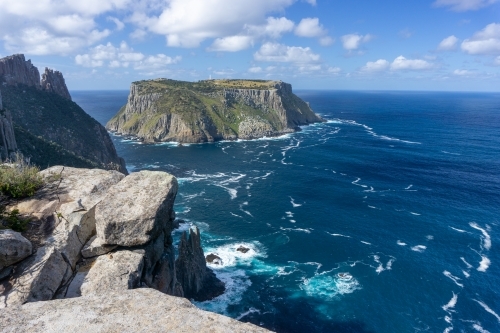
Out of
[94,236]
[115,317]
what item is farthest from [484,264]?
[115,317]

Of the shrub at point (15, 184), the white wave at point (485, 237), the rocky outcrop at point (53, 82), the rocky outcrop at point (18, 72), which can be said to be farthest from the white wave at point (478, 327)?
the rocky outcrop at point (53, 82)

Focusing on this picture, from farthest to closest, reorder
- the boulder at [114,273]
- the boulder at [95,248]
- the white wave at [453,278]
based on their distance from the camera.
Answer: the white wave at [453,278] < the boulder at [95,248] < the boulder at [114,273]

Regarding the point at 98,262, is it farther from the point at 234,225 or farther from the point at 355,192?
the point at 355,192

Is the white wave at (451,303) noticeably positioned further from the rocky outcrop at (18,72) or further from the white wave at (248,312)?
the rocky outcrop at (18,72)

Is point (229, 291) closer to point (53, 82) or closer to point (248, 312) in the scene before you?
point (248, 312)

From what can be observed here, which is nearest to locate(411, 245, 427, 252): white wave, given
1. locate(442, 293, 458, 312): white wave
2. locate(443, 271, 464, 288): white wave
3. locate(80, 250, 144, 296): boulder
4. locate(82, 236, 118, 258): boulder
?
locate(443, 271, 464, 288): white wave

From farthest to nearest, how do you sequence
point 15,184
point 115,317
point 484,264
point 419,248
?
1. point 419,248
2. point 484,264
3. point 15,184
4. point 115,317

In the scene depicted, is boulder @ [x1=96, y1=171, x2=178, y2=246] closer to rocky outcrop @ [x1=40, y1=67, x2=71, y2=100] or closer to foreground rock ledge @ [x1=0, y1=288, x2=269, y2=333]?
foreground rock ledge @ [x1=0, y1=288, x2=269, y2=333]
